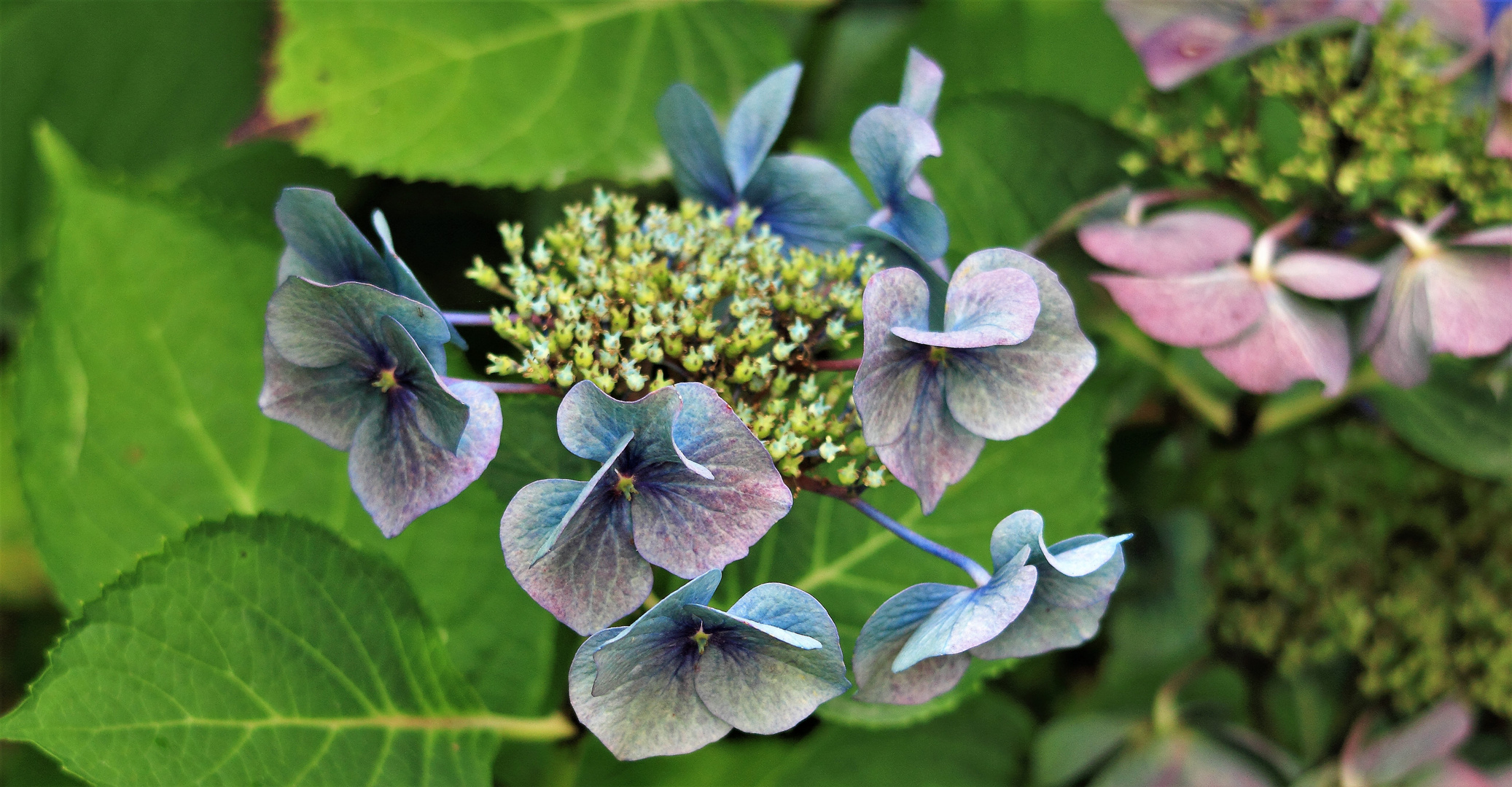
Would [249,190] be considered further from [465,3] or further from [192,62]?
[465,3]

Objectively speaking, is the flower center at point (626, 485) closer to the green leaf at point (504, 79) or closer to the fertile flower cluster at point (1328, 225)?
the fertile flower cluster at point (1328, 225)

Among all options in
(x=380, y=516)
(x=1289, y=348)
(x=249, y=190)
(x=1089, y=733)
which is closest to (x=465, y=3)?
(x=249, y=190)

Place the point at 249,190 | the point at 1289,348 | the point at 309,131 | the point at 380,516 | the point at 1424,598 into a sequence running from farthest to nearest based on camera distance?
the point at 249,190, the point at 1424,598, the point at 309,131, the point at 1289,348, the point at 380,516

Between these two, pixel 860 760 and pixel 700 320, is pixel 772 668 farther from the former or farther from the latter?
pixel 860 760

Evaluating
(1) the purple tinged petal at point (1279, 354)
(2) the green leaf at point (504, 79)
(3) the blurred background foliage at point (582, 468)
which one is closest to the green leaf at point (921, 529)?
(3) the blurred background foliage at point (582, 468)

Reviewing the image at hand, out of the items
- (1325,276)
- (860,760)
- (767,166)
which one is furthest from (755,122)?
(860,760)

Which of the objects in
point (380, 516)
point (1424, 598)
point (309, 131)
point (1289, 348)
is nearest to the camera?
point (380, 516)
